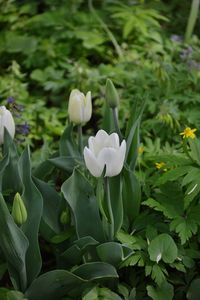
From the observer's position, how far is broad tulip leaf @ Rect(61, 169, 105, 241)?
152cm

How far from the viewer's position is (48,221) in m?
1.63

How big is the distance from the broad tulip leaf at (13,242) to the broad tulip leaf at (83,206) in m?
0.17

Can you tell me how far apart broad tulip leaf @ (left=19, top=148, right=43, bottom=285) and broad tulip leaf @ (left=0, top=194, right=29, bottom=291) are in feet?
0.13

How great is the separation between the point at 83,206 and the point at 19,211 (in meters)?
0.22

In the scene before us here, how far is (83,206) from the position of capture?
5.07 feet

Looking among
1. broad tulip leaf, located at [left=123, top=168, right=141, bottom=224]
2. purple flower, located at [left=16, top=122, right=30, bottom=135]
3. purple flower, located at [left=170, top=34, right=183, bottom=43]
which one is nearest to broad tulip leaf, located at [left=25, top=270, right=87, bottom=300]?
broad tulip leaf, located at [left=123, top=168, right=141, bottom=224]

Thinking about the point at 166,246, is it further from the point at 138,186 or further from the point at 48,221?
the point at 48,221

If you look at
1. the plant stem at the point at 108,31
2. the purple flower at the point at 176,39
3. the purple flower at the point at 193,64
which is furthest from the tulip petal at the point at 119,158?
the purple flower at the point at 176,39

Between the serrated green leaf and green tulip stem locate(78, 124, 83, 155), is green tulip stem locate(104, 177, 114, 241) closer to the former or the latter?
the serrated green leaf

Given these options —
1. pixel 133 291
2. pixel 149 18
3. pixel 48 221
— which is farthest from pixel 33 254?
pixel 149 18

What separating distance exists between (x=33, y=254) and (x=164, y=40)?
202 cm

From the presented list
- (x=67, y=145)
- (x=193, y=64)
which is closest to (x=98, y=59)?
(x=193, y=64)

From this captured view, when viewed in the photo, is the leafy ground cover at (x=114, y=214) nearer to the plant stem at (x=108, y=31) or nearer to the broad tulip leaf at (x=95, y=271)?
the broad tulip leaf at (x=95, y=271)

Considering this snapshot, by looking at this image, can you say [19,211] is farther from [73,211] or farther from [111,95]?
[111,95]
